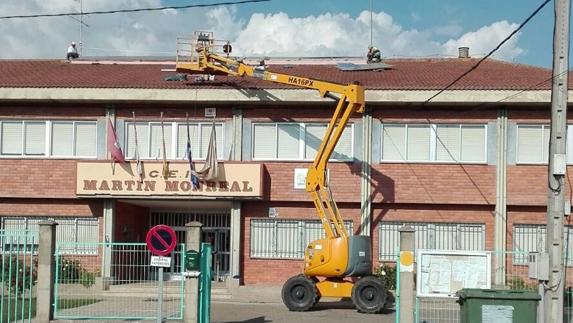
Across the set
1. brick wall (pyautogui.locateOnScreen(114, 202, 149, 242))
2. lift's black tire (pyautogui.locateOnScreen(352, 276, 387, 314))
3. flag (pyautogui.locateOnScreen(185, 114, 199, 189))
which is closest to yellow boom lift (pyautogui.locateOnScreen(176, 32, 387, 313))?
lift's black tire (pyautogui.locateOnScreen(352, 276, 387, 314))

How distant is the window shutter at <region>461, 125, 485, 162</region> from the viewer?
88.1 feet

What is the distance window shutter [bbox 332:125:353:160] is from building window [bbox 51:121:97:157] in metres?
8.08

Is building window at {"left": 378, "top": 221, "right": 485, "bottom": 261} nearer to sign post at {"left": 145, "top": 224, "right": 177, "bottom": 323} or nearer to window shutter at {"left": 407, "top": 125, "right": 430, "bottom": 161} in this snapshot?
window shutter at {"left": 407, "top": 125, "right": 430, "bottom": 161}

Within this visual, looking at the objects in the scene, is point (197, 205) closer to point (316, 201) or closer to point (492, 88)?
point (316, 201)

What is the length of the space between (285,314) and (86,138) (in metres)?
10.2

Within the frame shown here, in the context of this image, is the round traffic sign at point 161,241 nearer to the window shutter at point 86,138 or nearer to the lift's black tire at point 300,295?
the lift's black tire at point 300,295

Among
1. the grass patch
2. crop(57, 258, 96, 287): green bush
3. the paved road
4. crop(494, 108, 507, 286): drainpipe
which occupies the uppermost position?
crop(494, 108, 507, 286): drainpipe

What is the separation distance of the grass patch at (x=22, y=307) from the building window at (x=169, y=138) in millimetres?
6612

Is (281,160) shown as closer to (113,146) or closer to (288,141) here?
(288,141)

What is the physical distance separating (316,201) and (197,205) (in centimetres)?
599

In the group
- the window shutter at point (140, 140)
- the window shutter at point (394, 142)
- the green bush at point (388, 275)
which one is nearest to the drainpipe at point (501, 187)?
the window shutter at point (394, 142)

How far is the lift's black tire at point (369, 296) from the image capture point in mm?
21797

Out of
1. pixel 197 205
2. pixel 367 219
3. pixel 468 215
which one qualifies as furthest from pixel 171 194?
pixel 468 215

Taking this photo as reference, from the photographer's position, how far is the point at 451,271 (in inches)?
684
